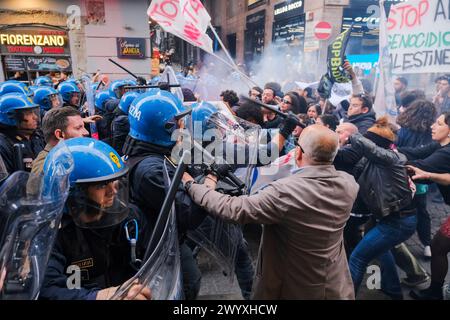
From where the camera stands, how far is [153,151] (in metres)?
2.26

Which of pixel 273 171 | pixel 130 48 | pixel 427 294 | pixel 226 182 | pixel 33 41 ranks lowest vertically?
pixel 427 294

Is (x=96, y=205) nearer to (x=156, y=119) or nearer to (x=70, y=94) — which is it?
(x=156, y=119)

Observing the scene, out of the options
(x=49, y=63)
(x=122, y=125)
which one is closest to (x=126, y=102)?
(x=122, y=125)

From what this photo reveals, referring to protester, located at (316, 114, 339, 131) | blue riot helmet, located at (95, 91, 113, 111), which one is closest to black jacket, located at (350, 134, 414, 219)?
protester, located at (316, 114, 339, 131)

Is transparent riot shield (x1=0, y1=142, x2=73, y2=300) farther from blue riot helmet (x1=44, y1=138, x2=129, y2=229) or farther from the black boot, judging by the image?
the black boot

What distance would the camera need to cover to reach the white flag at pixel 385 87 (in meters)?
4.00

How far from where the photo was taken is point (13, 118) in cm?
354

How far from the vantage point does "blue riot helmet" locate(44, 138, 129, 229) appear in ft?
5.04

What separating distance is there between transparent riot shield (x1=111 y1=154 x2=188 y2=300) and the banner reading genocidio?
11.5 ft

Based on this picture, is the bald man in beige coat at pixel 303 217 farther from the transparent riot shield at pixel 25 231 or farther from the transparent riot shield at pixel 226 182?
the transparent riot shield at pixel 25 231

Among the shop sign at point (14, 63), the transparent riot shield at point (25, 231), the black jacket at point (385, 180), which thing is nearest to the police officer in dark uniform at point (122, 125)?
the black jacket at point (385, 180)

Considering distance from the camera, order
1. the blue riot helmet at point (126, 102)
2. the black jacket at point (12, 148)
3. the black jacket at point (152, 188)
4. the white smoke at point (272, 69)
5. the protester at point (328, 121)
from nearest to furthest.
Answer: the black jacket at point (152, 188) → the black jacket at point (12, 148) → the protester at point (328, 121) → the blue riot helmet at point (126, 102) → the white smoke at point (272, 69)

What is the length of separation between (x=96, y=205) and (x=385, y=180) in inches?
94.0

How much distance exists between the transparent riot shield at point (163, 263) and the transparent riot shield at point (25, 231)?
31cm
